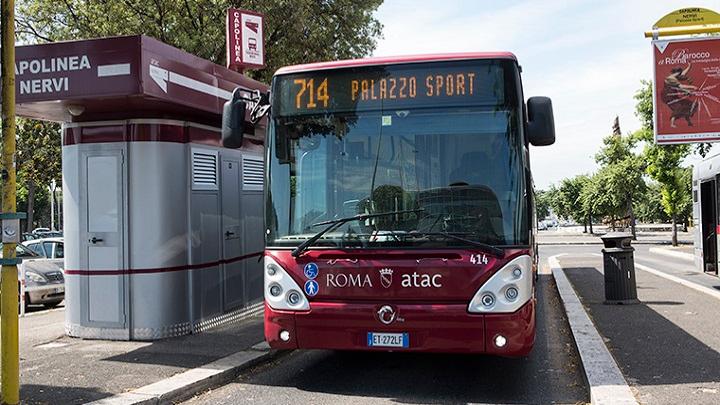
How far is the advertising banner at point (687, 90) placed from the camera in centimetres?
1570

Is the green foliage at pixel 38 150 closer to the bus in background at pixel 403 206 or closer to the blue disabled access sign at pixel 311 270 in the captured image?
the bus in background at pixel 403 206

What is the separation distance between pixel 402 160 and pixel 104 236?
4632 mm

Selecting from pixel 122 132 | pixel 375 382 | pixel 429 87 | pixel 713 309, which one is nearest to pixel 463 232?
pixel 429 87

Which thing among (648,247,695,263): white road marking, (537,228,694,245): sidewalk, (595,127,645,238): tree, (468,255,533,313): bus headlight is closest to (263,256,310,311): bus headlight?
(468,255,533,313): bus headlight

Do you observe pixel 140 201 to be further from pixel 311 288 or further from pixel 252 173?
pixel 311 288

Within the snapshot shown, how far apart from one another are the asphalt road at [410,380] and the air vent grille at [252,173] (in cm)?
339

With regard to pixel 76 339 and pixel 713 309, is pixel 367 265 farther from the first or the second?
pixel 713 309

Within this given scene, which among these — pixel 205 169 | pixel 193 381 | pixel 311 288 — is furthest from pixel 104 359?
pixel 205 169

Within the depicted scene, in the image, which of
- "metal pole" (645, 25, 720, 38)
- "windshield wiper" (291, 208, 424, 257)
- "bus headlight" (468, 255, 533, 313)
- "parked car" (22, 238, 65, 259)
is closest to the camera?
"bus headlight" (468, 255, 533, 313)

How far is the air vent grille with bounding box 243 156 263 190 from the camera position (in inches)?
422

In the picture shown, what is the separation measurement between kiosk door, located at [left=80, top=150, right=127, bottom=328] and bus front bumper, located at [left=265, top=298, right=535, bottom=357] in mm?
3451

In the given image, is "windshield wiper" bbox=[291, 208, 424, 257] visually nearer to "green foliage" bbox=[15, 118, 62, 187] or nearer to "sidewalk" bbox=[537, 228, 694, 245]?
"green foliage" bbox=[15, 118, 62, 187]

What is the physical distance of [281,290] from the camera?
6332 millimetres

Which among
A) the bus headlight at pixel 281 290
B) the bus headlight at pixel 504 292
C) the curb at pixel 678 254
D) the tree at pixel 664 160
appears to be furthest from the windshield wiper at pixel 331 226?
the tree at pixel 664 160
